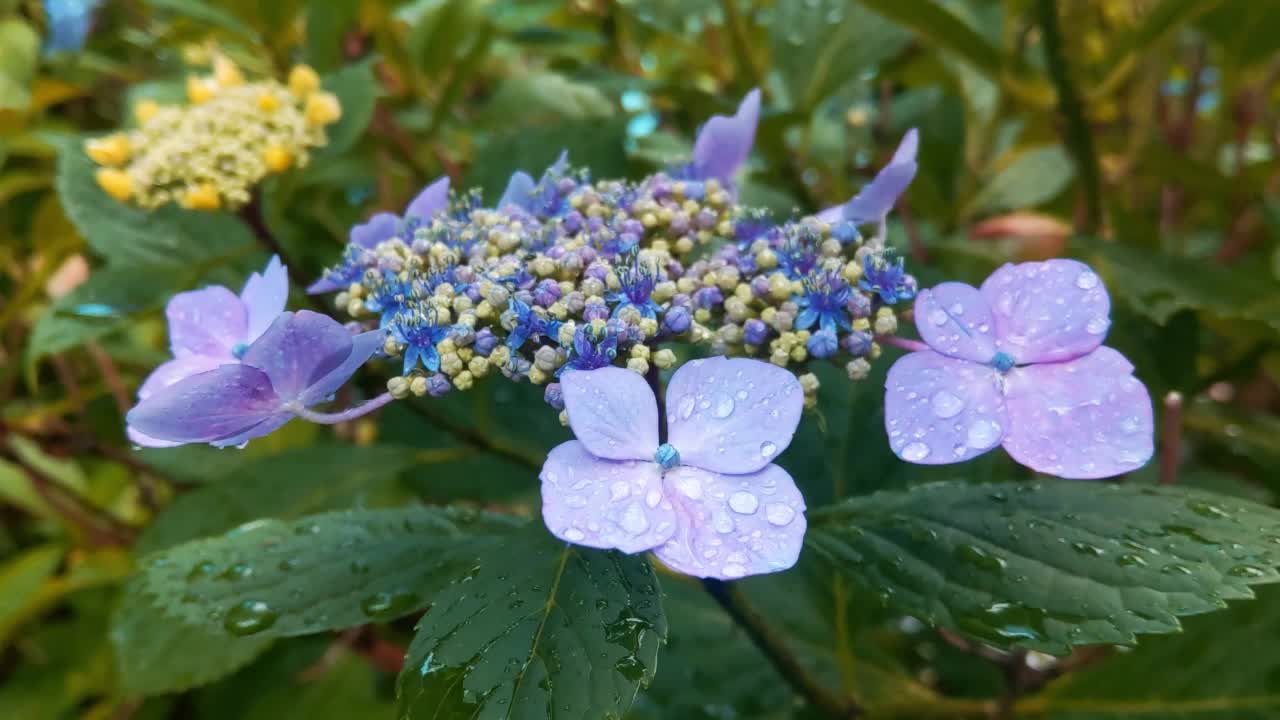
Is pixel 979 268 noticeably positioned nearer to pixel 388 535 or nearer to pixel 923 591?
pixel 923 591

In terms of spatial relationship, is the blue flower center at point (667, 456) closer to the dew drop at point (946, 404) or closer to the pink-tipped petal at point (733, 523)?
the pink-tipped petal at point (733, 523)

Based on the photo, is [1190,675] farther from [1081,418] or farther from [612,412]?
[612,412]

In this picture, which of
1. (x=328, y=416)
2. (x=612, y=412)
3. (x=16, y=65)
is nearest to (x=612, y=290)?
(x=612, y=412)

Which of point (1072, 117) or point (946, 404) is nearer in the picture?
point (946, 404)

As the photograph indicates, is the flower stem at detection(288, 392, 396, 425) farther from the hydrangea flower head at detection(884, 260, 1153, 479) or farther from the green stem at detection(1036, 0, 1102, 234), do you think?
the green stem at detection(1036, 0, 1102, 234)

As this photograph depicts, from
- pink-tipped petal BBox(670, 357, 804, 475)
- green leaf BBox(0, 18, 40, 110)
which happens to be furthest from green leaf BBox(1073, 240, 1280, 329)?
green leaf BBox(0, 18, 40, 110)

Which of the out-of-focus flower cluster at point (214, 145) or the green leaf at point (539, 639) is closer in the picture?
the green leaf at point (539, 639)

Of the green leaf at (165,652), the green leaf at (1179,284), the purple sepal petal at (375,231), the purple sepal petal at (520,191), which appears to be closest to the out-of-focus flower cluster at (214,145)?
the purple sepal petal at (375,231)
